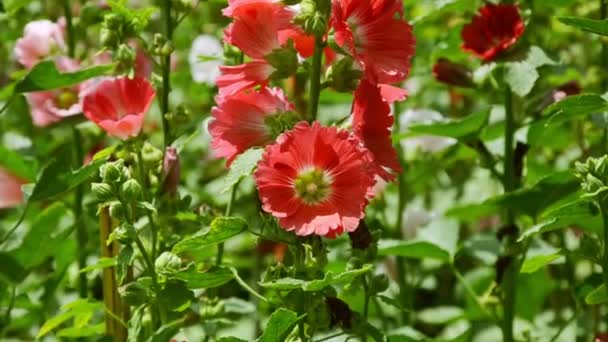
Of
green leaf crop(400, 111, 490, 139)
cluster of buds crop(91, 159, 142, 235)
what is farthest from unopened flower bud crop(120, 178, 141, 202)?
green leaf crop(400, 111, 490, 139)

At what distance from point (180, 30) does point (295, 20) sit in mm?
2324

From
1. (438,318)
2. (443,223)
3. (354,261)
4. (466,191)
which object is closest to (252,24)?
(354,261)

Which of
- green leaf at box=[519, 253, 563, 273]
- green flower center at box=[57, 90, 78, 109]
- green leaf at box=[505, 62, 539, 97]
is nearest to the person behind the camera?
green leaf at box=[519, 253, 563, 273]

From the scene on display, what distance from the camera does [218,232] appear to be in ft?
4.68

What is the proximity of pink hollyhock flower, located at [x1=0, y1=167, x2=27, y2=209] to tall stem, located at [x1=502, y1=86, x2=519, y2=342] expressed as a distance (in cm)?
96

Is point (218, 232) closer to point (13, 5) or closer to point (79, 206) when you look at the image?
point (79, 206)

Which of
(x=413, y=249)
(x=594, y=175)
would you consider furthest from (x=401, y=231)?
(x=594, y=175)

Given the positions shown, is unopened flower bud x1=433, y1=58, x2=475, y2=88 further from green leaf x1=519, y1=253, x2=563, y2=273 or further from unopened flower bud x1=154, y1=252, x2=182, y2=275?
unopened flower bud x1=154, y1=252, x2=182, y2=275

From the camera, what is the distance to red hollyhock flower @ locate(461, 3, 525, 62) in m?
1.91

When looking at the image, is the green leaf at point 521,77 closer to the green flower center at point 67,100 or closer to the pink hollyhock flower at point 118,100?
the pink hollyhock flower at point 118,100

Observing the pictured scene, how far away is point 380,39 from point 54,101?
2.92 feet

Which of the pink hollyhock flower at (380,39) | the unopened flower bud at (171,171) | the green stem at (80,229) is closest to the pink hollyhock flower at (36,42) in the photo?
the green stem at (80,229)

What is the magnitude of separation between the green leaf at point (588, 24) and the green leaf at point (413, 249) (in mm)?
536

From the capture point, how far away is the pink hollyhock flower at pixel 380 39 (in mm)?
1440
